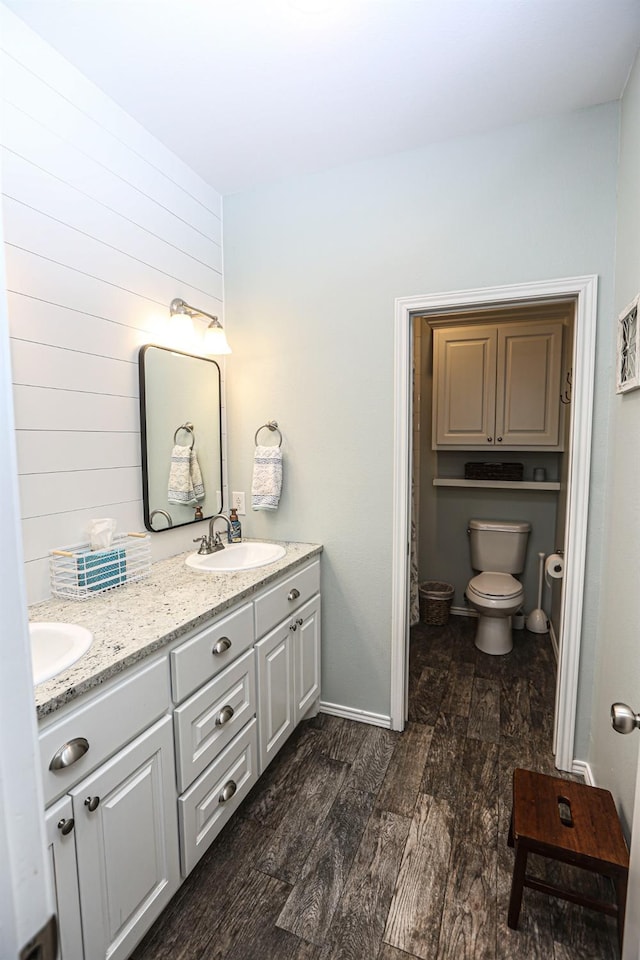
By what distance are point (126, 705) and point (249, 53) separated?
2.00 metres

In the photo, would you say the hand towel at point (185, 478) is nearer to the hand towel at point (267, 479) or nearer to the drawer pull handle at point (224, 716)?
the hand towel at point (267, 479)

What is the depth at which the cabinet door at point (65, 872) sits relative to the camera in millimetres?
1015

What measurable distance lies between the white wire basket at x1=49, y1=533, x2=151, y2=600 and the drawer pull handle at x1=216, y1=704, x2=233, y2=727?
565 millimetres

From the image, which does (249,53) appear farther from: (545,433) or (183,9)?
(545,433)

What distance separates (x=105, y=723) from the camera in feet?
3.76

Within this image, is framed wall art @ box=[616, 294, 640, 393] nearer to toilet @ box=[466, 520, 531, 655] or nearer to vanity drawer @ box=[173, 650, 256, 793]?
vanity drawer @ box=[173, 650, 256, 793]

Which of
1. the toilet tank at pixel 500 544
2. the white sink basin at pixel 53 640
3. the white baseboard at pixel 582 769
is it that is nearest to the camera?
the white sink basin at pixel 53 640

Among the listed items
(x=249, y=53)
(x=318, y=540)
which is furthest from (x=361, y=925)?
(x=249, y=53)

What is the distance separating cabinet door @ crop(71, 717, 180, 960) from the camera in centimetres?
111

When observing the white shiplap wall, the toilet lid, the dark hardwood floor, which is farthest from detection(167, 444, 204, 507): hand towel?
the toilet lid

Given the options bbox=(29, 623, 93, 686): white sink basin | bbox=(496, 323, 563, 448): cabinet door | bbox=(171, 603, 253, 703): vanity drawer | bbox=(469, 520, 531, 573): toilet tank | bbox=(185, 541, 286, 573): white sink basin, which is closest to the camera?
bbox=(29, 623, 93, 686): white sink basin

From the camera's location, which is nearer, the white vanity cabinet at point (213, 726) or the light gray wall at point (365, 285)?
the white vanity cabinet at point (213, 726)

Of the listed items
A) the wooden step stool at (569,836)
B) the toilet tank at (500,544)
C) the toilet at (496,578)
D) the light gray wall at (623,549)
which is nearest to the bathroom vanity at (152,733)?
the wooden step stool at (569,836)

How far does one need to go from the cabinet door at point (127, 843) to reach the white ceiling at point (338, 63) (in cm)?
206
